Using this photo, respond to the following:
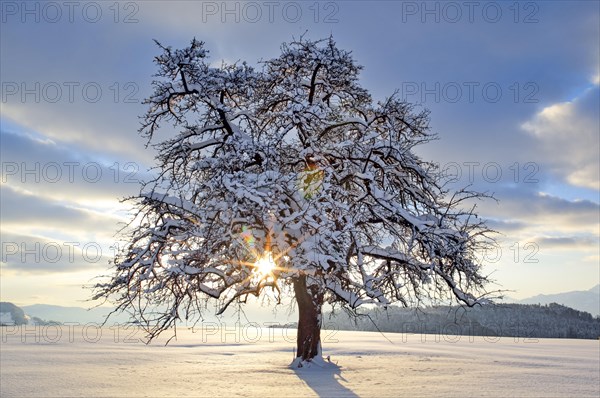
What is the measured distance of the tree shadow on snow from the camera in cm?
959

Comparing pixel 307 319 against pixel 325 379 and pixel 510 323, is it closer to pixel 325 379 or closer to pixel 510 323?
pixel 325 379

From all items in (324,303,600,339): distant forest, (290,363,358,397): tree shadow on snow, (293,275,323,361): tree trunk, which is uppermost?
(293,275,323,361): tree trunk

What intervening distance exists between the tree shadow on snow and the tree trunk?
Answer: 0.56m

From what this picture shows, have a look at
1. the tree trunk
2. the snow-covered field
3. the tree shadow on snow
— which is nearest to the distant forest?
the snow-covered field

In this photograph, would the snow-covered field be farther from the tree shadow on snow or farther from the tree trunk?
the tree trunk

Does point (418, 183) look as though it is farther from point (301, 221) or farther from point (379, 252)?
point (301, 221)

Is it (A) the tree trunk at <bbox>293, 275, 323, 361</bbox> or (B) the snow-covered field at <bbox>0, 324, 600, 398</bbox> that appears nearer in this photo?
(B) the snow-covered field at <bbox>0, 324, 600, 398</bbox>

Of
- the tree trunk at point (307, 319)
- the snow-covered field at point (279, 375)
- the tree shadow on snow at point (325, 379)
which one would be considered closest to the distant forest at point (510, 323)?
the snow-covered field at point (279, 375)

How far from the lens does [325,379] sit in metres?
11.6

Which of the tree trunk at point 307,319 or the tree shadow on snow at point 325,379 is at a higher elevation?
the tree trunk at point 307,319

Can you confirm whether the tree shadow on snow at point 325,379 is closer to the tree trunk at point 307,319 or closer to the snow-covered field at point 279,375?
the snow-covered field at point 279,375

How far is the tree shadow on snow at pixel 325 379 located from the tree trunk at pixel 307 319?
0.56 metres

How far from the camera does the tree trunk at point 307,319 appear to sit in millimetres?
14438

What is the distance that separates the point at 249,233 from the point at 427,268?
540 cm
